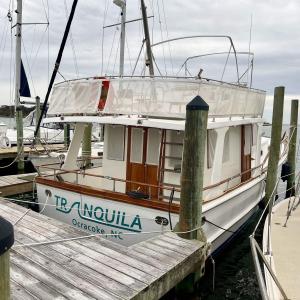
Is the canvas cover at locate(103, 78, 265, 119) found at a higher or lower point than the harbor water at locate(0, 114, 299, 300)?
higher

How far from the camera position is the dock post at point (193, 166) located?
5.80 meters

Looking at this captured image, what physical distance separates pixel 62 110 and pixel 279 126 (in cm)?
583

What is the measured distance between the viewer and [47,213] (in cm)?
845

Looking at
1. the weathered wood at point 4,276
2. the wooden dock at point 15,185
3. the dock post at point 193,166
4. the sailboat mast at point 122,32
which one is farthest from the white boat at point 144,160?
the sailboat mast at point 122,32

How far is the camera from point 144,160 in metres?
7.89

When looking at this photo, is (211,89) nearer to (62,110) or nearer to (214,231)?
(214,231)

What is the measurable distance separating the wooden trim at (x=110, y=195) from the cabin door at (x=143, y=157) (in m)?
0.69

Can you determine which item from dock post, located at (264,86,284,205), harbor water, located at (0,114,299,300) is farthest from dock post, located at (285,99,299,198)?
harbor water, located at (0,114,299,300)

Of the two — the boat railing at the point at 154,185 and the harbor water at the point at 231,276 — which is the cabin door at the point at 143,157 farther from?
the harbor water at the point at 231,276

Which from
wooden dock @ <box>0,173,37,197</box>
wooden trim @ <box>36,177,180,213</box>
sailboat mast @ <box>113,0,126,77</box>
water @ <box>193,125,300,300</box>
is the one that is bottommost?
water @ <box>193,125,300,300</box>

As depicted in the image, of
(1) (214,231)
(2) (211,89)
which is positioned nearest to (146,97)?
(2) (211,89)

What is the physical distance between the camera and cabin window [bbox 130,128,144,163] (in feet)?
25.9

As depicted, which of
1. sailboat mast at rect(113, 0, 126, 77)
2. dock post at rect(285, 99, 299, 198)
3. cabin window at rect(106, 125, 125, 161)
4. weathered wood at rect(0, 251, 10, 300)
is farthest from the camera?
sailboat mast at rect(113, 0, 126, 77)

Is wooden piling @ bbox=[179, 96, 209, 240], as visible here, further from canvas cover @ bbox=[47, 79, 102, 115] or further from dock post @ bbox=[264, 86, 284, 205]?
dock post @ bbox=[264, 86, 284, 205]
